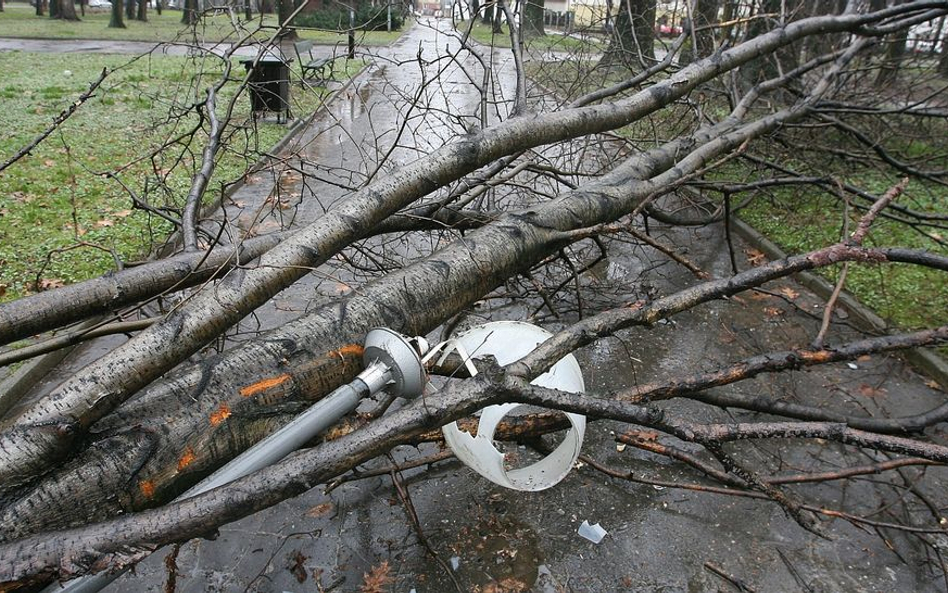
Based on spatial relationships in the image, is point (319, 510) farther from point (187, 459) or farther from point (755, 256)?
point (755, 256)

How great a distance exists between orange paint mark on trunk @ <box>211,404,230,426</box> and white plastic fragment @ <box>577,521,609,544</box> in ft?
5.61

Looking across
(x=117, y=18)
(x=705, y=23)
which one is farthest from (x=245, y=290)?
(x=117, y=18)

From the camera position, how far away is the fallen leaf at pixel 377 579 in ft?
8.29

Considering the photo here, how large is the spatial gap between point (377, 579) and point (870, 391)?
332 cm

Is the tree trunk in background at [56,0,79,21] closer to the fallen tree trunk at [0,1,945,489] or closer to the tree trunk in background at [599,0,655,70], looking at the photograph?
the tree trunk in background at [599,0,655,70]

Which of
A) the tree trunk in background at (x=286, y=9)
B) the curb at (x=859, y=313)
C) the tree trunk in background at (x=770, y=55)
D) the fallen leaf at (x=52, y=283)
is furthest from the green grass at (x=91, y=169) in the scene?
the tree trunk in background at (x=770, y=55)

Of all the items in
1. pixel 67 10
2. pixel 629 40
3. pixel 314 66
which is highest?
pixel 67 10

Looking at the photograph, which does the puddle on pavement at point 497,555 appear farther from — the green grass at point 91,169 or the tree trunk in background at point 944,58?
the tree trunk in background at point 944,58

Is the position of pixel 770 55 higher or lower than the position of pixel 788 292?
higher

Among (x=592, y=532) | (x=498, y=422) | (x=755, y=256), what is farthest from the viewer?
(x=755, y=256)

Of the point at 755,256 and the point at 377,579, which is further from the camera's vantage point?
the point at 755,256

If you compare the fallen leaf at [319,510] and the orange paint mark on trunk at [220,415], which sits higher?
the orange paint mark on trunk at [220,415]

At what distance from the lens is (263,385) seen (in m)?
2.03

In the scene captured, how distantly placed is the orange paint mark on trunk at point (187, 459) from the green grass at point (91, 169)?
3.69ft
